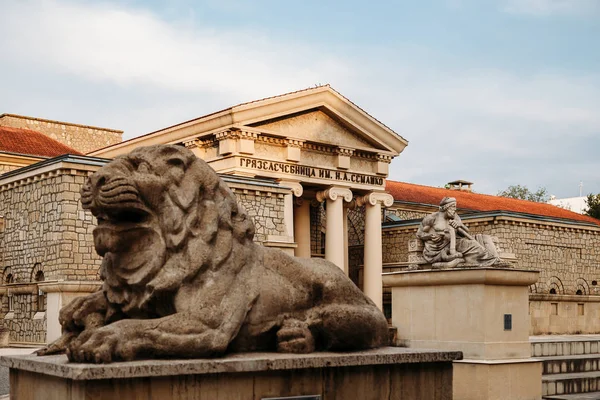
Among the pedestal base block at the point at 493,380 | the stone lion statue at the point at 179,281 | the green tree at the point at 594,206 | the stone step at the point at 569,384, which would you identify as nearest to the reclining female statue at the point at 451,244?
the pedestal base block at the point at 493,380

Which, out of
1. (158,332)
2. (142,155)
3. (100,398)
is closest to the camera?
(100,398)

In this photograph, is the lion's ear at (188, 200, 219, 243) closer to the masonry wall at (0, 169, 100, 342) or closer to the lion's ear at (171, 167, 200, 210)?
the lion's ear at (171, 167, 200, 210)

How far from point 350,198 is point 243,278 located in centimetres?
2797

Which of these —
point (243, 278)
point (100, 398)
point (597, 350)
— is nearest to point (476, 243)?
point (597, 350)

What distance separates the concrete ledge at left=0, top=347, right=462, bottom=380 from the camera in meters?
4.98

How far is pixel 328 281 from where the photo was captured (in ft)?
21.4

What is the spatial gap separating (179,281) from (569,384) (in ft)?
29.9

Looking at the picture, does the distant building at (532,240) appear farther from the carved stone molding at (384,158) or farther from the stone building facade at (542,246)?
the carved stone molding at (384,158)

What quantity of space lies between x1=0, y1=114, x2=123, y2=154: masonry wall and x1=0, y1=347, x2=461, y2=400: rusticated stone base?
36.4 metres

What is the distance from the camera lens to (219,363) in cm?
540

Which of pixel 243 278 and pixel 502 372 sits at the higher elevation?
pixel 243 278

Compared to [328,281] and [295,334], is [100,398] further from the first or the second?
[328,281]

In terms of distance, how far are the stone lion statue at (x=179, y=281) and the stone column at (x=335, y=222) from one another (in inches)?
1042

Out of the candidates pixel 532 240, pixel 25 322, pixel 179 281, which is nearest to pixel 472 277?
pixel 179 281
